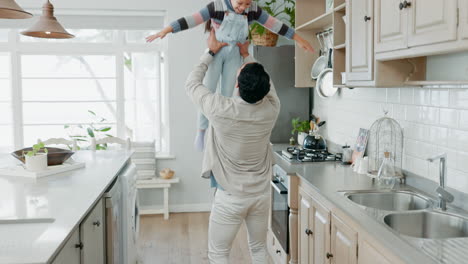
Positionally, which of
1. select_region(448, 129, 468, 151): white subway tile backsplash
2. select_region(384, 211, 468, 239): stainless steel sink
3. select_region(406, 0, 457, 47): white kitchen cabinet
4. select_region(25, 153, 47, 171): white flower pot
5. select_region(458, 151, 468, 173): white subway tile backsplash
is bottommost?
select_region(384, 211, 468, 239): stainless steel sink

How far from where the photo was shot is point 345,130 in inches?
157

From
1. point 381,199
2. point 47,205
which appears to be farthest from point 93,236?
point 381,199

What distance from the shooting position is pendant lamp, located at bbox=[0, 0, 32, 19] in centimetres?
259

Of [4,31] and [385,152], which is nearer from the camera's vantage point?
[385,152]

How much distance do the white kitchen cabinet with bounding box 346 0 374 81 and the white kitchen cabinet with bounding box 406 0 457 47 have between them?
48 cm

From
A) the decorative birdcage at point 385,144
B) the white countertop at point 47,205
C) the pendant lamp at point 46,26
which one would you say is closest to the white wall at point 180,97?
the white countertop at point 47,205

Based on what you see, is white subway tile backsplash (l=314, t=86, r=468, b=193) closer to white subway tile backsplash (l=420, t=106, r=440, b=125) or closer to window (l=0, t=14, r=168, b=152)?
white subway tile backsplash (l=420, t=106, r=440, b=125)

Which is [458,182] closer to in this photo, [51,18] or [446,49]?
[446,49]

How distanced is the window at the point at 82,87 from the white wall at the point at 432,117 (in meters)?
3.00

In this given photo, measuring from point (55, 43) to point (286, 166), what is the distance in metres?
3.48

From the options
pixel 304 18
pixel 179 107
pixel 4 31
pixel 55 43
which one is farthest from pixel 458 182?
pixel 4 31

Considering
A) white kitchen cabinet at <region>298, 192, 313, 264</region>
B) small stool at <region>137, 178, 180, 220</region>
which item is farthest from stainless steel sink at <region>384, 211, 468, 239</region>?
small stool at <region>137, 178, 180, 220</region>

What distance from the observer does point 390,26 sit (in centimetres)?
237

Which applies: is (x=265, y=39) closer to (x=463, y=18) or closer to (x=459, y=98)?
(x=459, y=98)
